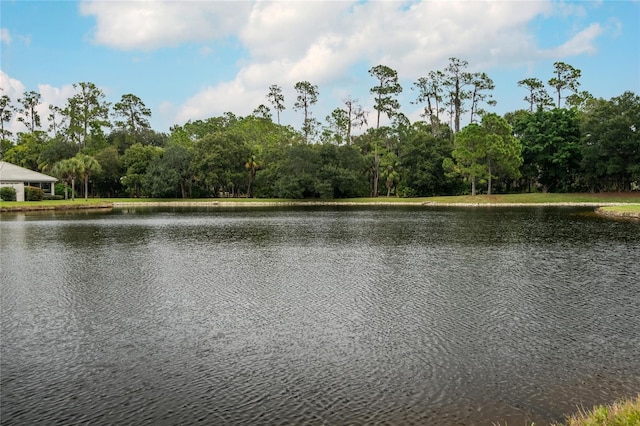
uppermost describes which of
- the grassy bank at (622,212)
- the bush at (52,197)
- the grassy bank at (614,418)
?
the bush at (52,197)

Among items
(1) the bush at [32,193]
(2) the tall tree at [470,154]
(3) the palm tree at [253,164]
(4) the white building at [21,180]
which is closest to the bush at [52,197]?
(4) the white building at [21,180]

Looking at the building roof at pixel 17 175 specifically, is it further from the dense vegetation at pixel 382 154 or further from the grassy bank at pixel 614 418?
the grassy bank at pixel 614 418

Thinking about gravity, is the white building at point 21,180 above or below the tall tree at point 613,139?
below

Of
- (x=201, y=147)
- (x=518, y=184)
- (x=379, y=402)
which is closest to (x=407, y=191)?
(x=518, y=184)

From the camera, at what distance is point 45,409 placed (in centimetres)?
855

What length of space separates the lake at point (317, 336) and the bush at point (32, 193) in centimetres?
5945

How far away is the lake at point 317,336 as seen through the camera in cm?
866

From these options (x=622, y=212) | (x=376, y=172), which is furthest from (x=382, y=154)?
(x=622, y=212)

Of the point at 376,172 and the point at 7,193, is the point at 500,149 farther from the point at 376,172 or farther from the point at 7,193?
the point at 7,193

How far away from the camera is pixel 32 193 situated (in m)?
77.4

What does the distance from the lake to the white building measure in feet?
203

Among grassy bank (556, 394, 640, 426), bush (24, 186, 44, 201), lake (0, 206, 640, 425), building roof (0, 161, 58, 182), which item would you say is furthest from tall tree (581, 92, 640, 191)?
building roof (0, 161, 58, 182)

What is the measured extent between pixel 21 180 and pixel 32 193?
4.17m

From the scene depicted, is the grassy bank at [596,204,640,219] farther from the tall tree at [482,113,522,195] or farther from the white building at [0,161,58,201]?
the white building at [0,161,58,201]
